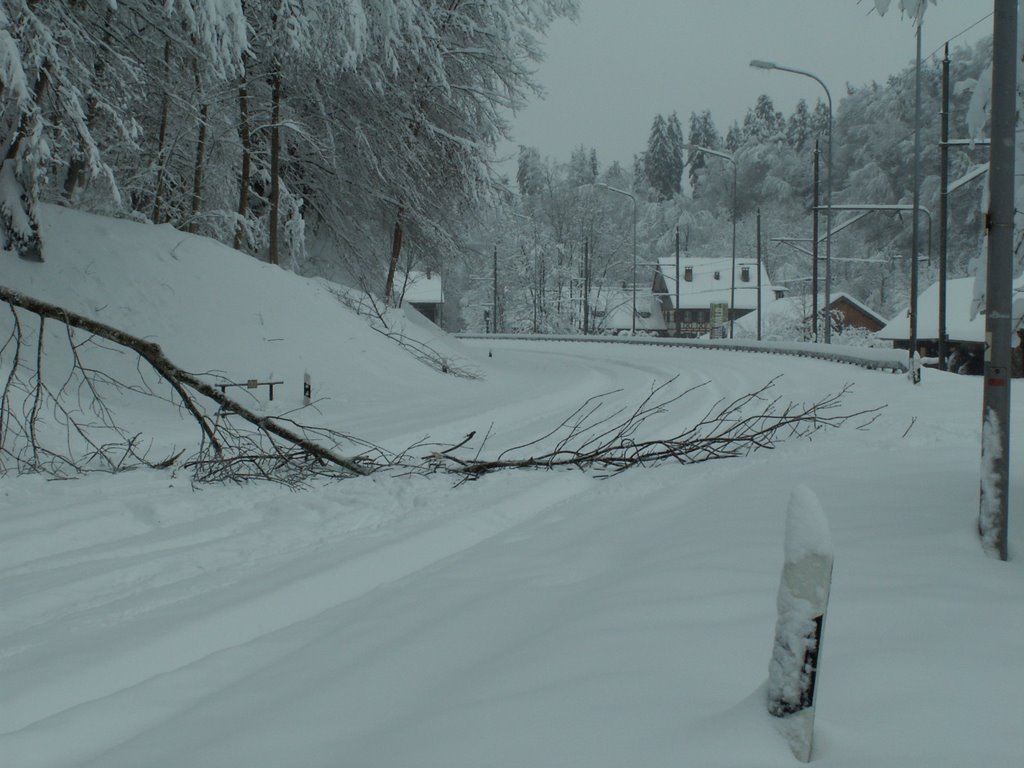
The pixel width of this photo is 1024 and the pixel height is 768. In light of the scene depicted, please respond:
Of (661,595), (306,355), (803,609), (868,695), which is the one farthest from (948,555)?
(306,355)

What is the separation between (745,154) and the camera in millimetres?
88812

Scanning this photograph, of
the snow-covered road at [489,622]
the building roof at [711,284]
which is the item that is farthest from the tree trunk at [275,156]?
the building roof at [711,284]

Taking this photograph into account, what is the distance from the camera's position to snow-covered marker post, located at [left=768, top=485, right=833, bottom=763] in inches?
83.3

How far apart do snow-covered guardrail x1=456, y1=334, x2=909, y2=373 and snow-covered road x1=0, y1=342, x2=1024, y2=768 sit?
14.7 m

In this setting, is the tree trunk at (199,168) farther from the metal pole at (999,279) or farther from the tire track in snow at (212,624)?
the metal pole at (999,279)

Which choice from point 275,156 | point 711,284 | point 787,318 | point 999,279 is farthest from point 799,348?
point 711,284

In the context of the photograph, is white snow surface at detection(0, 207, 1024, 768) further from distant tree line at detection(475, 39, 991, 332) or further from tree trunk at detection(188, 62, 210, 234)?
distant tree line at detection(475, 39, 991, 332)

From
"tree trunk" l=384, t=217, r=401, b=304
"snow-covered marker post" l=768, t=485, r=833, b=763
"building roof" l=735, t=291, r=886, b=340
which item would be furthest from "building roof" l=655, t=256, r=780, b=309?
"snow-covered marker post" l=768, t=485, r=833, b=763

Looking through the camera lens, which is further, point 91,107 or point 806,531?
point 91,107

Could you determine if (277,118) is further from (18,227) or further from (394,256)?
(18,227)

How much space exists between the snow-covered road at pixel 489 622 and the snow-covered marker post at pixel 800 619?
10cm

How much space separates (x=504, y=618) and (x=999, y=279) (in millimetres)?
2832

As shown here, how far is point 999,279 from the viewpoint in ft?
14.3

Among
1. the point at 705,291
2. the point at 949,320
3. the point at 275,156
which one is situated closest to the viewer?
the point at 275,156
